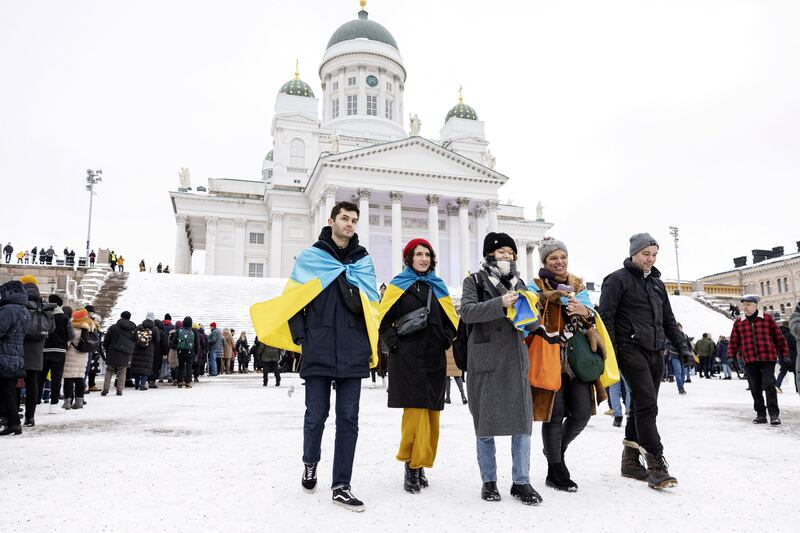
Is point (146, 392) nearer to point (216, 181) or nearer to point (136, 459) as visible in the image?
point (136, 459)

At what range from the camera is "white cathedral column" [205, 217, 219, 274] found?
1892 inches

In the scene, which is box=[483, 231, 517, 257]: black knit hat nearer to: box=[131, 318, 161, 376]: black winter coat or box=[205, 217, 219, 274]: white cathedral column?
box=[131, 318, 161, 376]: black winter coat

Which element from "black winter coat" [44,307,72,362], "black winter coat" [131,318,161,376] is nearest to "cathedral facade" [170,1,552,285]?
"black winter coat" [131,318,161,376]

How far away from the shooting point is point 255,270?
5003cm

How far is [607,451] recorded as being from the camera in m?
5.89

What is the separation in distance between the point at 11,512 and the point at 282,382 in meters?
12.3

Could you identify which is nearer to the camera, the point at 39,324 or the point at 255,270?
the point at 39,324

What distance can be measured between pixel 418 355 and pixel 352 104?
2203 inches

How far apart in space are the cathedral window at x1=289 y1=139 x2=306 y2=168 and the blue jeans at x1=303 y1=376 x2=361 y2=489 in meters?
52.0

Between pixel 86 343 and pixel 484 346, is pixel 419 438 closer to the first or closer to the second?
pixel 484 346

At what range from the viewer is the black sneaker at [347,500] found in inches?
148

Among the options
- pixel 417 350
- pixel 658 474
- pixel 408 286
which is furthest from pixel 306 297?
pixel 658 474

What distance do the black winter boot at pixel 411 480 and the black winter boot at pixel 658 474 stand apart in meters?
1.85

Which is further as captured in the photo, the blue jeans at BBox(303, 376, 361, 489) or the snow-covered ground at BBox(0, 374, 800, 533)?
the blue jeans at BBox(303, 376, 361, 489)
